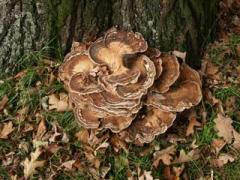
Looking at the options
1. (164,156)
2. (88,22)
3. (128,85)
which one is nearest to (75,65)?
(128,85)

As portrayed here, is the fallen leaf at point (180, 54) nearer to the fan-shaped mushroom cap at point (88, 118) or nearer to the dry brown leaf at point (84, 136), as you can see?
the fan-shaped mushroom cap at point (88, 118)

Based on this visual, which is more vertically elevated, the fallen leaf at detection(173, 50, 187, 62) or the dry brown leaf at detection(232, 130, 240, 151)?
the fallen leaf at detection(173, 50, 187, 62)

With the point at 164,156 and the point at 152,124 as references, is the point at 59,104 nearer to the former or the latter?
the point at 152,124

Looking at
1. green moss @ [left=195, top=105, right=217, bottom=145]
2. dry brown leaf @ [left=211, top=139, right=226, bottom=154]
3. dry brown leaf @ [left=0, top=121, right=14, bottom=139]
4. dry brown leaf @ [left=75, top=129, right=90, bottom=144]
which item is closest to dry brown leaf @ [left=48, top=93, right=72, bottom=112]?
dry brown leaf @ [left=75, top=129, right=90, bottom=144]

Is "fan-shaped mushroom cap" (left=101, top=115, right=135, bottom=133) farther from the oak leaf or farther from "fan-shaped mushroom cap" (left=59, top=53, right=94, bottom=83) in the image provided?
the oak leaf

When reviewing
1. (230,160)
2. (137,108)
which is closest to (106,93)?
(137,108)

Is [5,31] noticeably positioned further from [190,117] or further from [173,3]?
[190,117]
